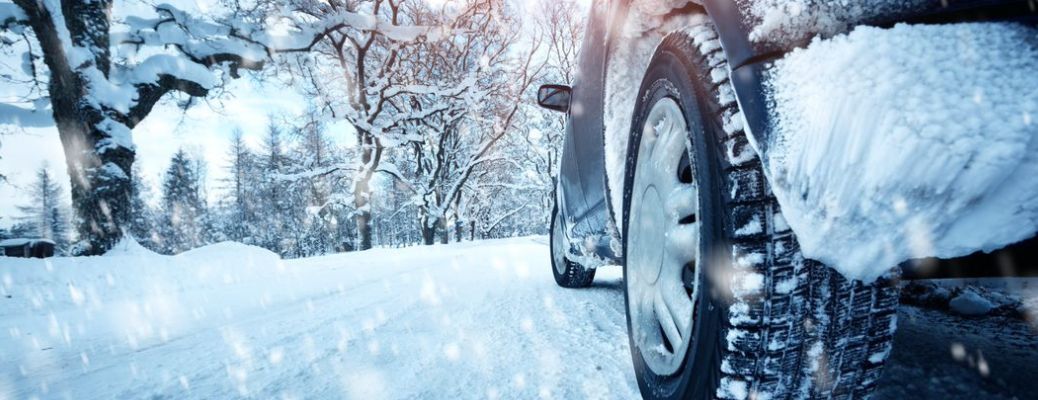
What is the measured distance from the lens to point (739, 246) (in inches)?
28.6

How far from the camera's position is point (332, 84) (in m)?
14.3

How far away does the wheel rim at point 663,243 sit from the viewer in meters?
0.97

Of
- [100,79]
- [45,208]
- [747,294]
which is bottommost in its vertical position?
[45,208]

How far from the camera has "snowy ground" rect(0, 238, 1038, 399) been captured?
1326mm

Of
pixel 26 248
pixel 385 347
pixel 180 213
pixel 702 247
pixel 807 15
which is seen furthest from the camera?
pixel 180 213

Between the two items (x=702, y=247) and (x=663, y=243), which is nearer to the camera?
(x=702, y=247)

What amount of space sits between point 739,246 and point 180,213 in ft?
159

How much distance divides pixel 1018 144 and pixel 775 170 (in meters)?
0.25

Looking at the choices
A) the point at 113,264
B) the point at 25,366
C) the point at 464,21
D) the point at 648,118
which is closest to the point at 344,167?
the point at 464,21

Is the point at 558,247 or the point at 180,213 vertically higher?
the point at 558,247

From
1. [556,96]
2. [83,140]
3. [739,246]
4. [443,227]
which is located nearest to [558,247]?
[556,96]

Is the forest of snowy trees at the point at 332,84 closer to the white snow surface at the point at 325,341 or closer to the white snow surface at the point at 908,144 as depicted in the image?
the white snow surface at the point at 325,341

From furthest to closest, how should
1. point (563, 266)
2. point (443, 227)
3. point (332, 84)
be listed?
1. point (443, 227)
2. point (332, 84)
3. point (563, 266)

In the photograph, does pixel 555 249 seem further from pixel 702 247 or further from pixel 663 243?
pixel 702 247
